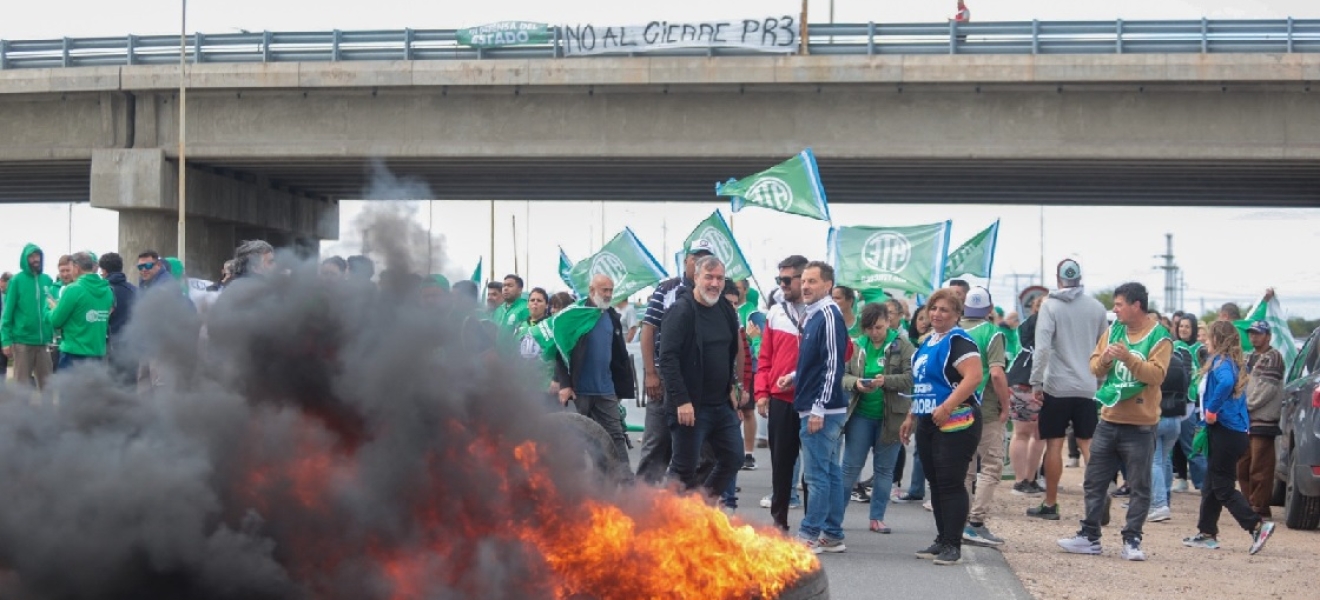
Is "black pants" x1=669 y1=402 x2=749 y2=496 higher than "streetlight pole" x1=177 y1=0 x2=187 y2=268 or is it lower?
lower

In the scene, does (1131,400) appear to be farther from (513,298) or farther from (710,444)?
(513,298)

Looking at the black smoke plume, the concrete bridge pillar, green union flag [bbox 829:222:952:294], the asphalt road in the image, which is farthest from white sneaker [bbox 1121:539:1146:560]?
the concrete bridge pillar

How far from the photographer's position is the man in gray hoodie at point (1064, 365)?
37.0 feet

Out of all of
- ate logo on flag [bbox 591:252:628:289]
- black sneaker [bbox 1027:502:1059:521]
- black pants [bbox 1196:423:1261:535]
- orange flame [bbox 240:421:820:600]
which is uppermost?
ate logo on flag [bbox 591:252:628:289]

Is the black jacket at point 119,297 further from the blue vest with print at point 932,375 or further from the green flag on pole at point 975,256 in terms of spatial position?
the green flag on pole at point 975,256

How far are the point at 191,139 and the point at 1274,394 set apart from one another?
28628 millimetres

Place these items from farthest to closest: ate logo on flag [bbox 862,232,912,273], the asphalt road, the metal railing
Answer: the metal railing
ate logo on flag [bbox 862,232,912,273]
the asphalt road

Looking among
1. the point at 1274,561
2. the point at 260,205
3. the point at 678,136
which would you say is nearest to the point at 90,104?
the point at 260,205

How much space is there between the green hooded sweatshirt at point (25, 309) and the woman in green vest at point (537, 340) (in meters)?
4.87

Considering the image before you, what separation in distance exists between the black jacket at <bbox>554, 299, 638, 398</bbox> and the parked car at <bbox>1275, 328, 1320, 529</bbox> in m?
5.12

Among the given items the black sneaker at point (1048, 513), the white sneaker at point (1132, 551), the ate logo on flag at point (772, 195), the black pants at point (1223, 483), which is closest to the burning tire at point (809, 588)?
the white sneaker at point (1132, 551)

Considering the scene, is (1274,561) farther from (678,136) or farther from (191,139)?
(191,139)

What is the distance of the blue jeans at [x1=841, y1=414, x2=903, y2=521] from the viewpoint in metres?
10.5

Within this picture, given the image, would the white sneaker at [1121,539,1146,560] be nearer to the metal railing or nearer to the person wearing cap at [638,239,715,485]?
the person wearing cap at [638,239,715,485]
